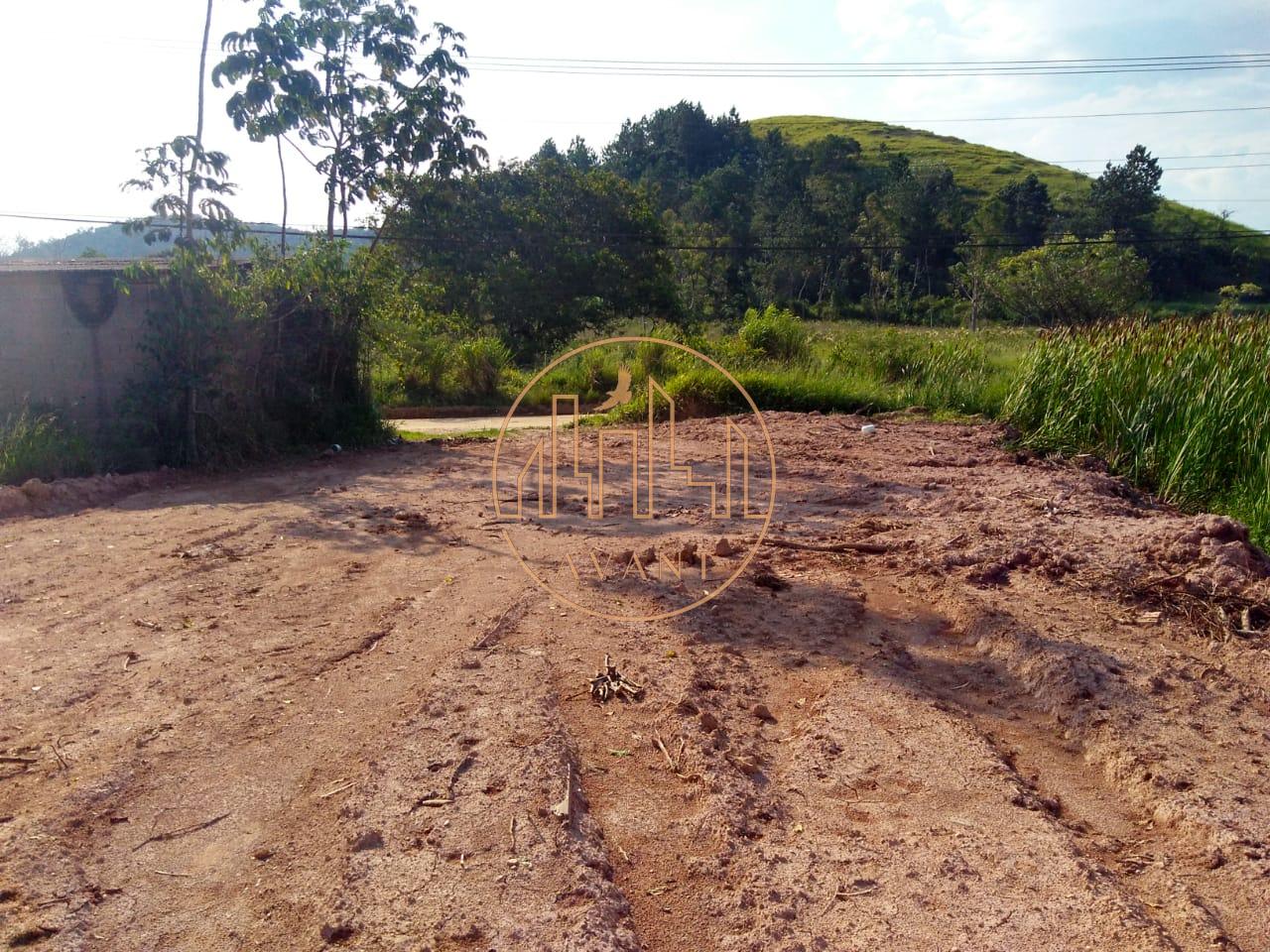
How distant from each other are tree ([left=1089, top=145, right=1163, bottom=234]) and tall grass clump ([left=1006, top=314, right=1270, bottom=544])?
3529cm

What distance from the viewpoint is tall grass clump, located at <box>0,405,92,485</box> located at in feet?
28.9

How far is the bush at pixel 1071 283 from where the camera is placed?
99.2 ft

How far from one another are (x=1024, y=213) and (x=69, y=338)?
4693 centimetres

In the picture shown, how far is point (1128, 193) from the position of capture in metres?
45.5

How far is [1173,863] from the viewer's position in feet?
10.3

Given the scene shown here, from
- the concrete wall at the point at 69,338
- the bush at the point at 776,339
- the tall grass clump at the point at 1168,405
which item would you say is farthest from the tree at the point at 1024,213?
the concrete wall at the point at 69,338

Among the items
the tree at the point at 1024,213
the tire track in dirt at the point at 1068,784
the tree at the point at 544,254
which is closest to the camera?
the tire track in dirt at the point at 1068,784

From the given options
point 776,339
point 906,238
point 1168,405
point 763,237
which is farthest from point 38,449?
point 906,238

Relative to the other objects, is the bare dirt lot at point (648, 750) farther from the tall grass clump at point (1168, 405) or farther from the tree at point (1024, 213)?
the tree at point (1024, 213)

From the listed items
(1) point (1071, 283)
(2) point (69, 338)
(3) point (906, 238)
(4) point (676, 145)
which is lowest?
(2) point (69, 338)

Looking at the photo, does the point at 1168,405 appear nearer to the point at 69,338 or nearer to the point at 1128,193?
the point at 69,338

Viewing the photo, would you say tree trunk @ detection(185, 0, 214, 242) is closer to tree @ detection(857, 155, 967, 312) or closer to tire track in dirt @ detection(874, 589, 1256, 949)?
tire track in dirt @ detection(874, 589, 1256, 949)

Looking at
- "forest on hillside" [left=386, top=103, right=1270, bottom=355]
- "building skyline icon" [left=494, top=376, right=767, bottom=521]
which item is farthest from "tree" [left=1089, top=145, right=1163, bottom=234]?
"building skyline icon" [left=494, top=376, right=767, bottom=521]

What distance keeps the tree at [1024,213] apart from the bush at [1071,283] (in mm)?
9470
